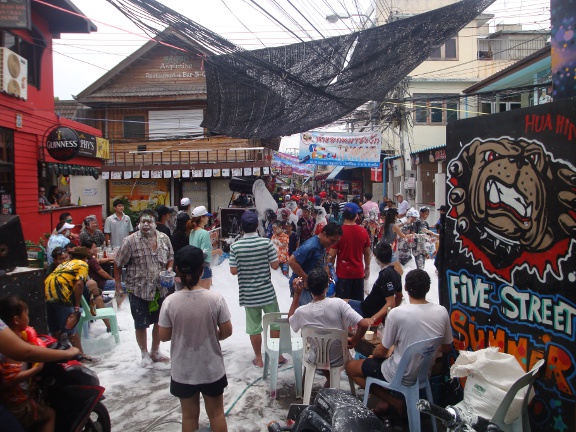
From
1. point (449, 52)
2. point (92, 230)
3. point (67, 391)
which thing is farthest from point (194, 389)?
point (449, 52)

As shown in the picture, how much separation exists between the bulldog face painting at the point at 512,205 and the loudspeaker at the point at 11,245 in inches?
143

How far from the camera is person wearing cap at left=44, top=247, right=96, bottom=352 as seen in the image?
4801 mm

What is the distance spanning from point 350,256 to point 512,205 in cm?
271

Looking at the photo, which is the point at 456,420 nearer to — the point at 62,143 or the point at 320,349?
the point at 320,349

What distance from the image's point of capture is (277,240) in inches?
352

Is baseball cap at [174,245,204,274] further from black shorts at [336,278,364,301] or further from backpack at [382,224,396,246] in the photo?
backpack at [382,224,396,246]

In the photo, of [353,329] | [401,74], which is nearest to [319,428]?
[353,329]

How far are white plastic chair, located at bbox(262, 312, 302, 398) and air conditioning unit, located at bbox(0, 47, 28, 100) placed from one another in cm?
888

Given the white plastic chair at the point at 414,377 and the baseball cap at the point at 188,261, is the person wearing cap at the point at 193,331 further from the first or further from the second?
the white plastic chair at the point at 414,377

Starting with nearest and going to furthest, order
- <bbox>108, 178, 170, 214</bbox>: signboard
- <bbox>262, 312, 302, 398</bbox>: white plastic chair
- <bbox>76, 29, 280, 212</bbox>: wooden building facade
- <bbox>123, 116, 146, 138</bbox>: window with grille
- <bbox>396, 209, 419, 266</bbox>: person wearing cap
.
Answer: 1. <bbox>262, 312, 302, 398</bbox>: white plastic chair
2. <bbox>396, 209, 419, 266</bbox>: person wearing cap
3. <bbox>76, 29, 280, 212</bbox>: wooden building facade
4. <bbox>108, 178, 170, 214</bbox>: signboard
5. <bbox>123, 116, 146, 138</bbox>: window with grille

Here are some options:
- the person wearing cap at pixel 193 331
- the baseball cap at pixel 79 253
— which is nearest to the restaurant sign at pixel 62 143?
the baseball cap at pixel 79 253

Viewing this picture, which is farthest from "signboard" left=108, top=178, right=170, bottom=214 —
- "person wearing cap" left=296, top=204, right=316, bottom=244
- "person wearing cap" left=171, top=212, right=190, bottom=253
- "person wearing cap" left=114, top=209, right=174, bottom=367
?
"person wearing cap" left=114, top=209, right=174, bottom=367

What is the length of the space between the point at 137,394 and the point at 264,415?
1381 mm

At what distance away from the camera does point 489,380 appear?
3098mm
